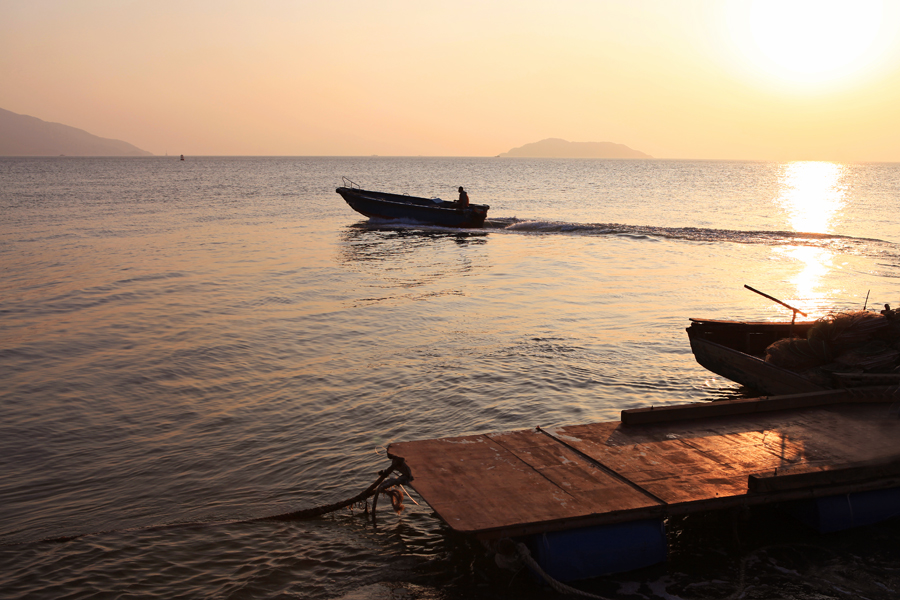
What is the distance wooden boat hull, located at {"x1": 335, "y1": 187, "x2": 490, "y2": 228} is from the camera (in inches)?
1300

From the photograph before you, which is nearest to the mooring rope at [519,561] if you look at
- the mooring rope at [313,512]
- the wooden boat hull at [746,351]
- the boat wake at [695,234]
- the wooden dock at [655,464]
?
the wooden dock at [655,464]

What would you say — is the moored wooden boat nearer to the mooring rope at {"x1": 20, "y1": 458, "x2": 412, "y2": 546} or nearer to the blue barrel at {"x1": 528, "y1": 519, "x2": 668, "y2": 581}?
the blue barrel at {"x1": 528, "y1": 519, "x2": 668, "y2": 581}

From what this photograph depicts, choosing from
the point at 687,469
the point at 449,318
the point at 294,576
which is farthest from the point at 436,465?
the point at 449,318

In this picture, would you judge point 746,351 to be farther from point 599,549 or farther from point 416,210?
point 416,210

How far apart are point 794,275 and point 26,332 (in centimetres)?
2143

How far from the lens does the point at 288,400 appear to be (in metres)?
9.47

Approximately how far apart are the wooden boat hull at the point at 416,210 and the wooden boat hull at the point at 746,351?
22700 mm

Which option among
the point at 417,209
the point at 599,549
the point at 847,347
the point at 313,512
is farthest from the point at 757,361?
the point at 417,209

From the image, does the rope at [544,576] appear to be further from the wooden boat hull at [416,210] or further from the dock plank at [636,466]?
the wooden boat hull at [416,210]

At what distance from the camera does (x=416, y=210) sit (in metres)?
33.9

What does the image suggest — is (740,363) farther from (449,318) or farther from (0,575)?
(0,575)

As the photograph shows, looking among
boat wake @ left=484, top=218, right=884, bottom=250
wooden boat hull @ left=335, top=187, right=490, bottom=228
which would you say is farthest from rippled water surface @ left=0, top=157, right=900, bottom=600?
wooden boat hull @ left=335, top=187, right=490, bottom=228

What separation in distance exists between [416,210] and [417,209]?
0.14 m

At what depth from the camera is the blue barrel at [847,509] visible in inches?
233
